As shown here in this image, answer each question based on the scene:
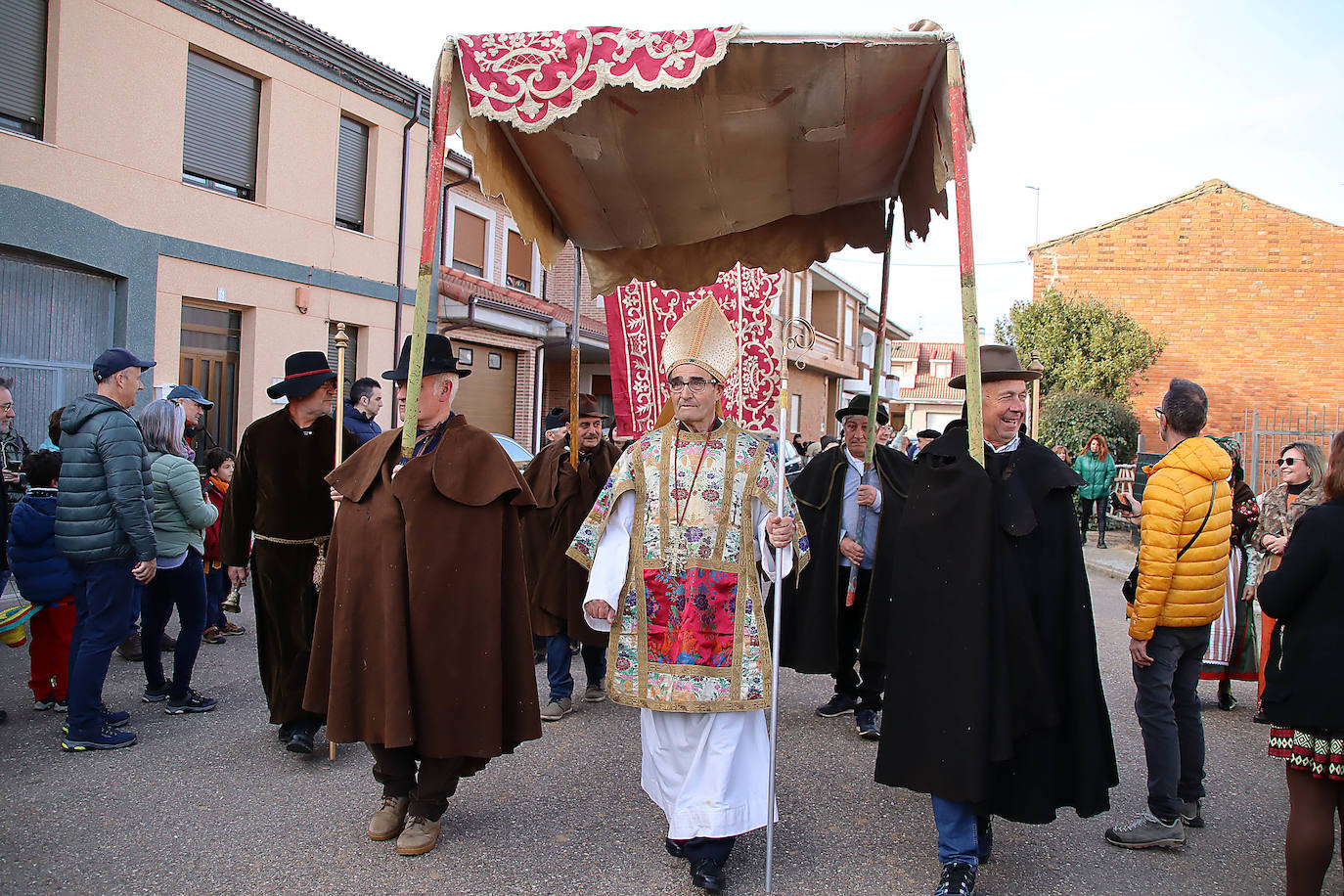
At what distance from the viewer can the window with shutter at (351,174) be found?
12914mm

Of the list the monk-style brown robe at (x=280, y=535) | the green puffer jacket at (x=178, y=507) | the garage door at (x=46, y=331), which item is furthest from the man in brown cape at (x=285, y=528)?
the garage door at (x=46, y=331)

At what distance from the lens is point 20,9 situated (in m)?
8.61

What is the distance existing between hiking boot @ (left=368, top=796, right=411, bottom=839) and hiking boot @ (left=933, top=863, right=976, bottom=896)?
2.13m

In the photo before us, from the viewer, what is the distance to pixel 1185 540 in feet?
12.2

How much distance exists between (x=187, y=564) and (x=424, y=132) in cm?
1109

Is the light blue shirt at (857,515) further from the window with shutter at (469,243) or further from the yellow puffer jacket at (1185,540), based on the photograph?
the window with shutter at (469,243)

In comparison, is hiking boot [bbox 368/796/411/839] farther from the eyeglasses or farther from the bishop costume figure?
the eyeglasses

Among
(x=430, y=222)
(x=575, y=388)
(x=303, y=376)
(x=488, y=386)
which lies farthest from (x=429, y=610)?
(x=488, y=386)

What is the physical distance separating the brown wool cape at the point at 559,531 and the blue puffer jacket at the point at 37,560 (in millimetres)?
2584

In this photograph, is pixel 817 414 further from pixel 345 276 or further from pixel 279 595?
pixel 279 595

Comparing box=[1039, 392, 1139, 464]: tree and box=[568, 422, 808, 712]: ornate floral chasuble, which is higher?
box=[1039, 392, 1139, 464]: tree

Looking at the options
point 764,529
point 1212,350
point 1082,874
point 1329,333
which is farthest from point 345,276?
point 1329,333

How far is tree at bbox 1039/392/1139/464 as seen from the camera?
1755 centimetres

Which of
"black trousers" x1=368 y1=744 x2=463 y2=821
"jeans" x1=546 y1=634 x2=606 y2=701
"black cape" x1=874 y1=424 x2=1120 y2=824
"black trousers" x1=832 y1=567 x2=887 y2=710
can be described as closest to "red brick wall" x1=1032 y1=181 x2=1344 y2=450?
"black trousers" x1=832 y1=567 x2=887 y2=710
